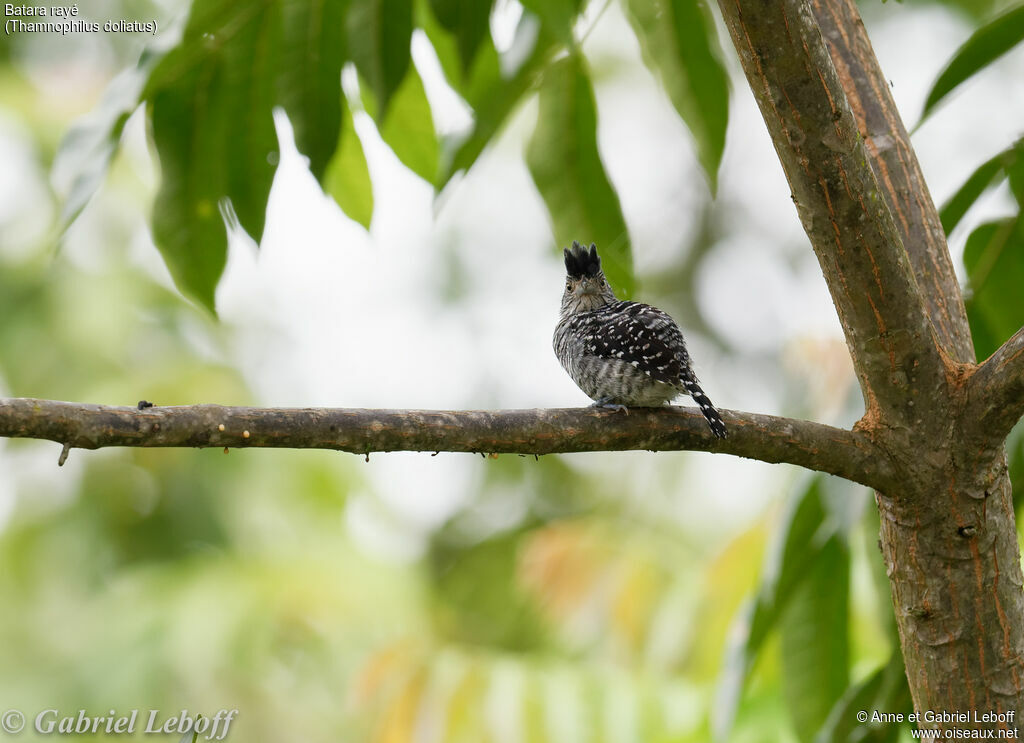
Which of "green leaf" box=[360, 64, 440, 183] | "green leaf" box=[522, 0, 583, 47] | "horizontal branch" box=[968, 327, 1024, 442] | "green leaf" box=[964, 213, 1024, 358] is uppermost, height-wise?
"green leaf" box=[360, 64, 440, 183]

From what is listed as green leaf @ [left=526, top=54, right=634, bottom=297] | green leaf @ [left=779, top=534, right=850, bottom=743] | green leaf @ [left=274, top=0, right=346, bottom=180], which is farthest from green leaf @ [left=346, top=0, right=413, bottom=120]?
green leaf @ [left=779, top=534, right=850, bottom=743]

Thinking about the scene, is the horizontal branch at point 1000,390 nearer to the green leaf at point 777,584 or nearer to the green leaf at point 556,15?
the green leaf at point 777,584

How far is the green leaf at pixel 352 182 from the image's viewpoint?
3.29 m

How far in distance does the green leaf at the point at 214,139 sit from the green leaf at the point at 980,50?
6.31 ft

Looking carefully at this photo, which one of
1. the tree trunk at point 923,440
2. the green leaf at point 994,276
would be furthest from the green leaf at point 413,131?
the green leaf at point 994,276

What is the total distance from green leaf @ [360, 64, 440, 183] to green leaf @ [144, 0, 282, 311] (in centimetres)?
44

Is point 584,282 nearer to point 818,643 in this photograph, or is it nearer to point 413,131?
point 413,131

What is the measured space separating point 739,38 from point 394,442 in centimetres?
109

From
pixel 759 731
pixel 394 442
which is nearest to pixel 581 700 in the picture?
pixel 759 731

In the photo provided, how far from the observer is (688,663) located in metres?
6.55

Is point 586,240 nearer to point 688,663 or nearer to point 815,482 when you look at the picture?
point 815,482

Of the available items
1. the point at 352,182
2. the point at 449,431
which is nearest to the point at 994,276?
the point at 449,431

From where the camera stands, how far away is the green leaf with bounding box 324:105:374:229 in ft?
10.8

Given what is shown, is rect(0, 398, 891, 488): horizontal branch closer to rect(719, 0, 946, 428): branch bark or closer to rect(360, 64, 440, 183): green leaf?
rect(719, 0, 946, 428): branch bark
